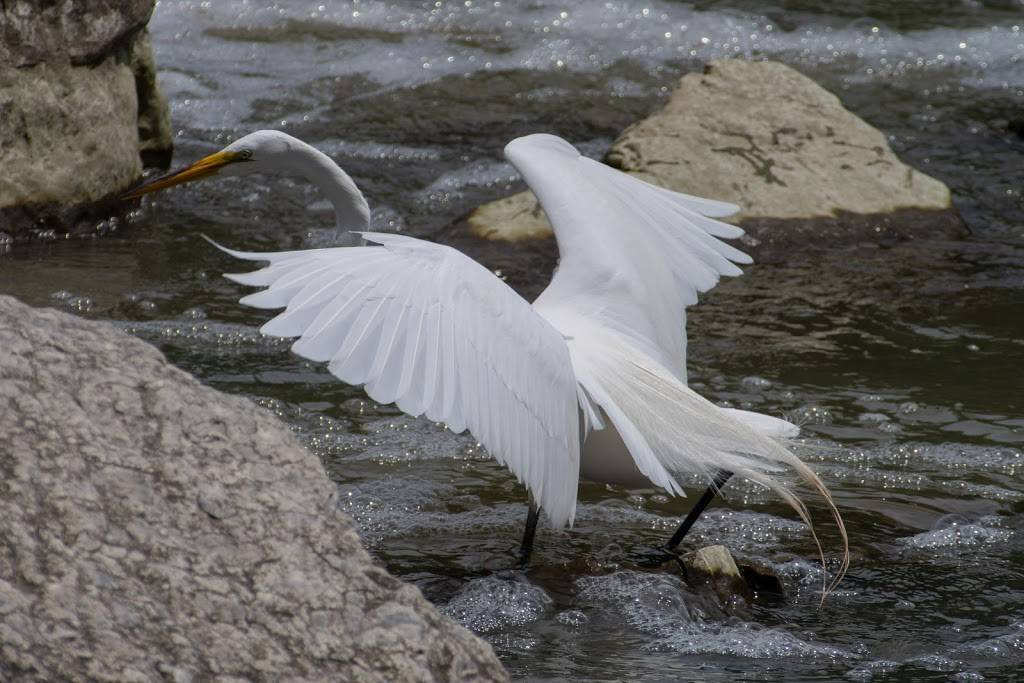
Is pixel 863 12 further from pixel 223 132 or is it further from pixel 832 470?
pixel 832 470

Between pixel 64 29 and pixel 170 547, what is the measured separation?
15.1 ft

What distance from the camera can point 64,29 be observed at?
6156 mm

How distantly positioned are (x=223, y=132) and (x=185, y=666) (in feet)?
21.1

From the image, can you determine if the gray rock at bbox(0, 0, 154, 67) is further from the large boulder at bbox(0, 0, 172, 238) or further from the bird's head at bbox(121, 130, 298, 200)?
the bird's head at bbox(121, 130, 298, 200)

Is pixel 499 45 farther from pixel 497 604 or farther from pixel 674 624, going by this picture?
pixel 674 624

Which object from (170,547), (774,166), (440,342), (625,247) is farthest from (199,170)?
(774,166)

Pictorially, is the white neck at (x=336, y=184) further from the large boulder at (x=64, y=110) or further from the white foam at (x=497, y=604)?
the large boulder at (x=64, y=110)

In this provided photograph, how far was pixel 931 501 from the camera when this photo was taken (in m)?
4.13

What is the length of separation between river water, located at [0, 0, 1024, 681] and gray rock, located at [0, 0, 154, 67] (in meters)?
0.81

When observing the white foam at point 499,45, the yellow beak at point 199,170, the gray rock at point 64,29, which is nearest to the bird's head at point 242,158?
the yellow beak at point 199,170

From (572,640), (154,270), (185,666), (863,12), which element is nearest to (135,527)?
(185,666)

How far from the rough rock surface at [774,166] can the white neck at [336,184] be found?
163 cm

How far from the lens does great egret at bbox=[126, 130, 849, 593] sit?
2.73 meters

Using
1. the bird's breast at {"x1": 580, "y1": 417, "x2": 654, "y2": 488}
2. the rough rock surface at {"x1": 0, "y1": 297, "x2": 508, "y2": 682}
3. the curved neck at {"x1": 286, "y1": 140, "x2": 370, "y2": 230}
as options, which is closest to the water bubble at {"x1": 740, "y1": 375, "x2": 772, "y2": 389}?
the bird's breast at {"x1": 580, "y1": 417, "x2": 654, "y2": 488}
